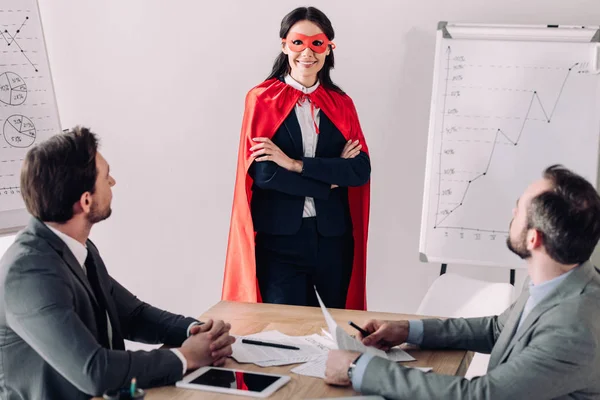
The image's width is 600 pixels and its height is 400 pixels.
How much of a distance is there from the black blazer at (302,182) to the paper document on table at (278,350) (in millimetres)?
883

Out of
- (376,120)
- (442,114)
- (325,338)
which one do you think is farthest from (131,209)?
(325,338)

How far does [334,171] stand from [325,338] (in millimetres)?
958

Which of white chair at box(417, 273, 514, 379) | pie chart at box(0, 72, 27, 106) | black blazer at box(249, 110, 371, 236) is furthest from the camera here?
pie chart at box(0, 72, 27, 106)

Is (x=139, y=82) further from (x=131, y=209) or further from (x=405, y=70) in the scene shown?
(x=405, y=70)

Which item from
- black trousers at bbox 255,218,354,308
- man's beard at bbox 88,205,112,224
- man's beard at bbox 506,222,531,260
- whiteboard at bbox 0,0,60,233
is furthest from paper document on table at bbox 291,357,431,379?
whiteboard at bbox 0,0,60,233

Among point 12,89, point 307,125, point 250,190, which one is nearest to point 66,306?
point 250,190

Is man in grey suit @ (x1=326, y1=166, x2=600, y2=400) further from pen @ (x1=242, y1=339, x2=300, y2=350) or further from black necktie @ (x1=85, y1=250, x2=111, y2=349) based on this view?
black necktie @ (x1=85, y1=250, x2=111, y2=349)

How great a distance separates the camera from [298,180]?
3016mm

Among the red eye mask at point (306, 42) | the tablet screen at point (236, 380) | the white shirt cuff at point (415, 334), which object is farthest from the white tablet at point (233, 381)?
the red eye mask at point (306, 42)

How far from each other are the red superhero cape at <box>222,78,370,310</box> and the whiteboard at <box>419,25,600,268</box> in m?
0.39

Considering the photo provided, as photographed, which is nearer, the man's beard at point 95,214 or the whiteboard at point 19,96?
the man's beard at point 95,214

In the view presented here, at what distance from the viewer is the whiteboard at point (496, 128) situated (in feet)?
10.9

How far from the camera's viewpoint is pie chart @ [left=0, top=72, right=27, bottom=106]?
10.8 feet

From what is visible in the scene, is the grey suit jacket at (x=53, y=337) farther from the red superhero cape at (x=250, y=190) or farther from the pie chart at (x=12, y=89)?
the pie chart at (x=12, y=89)
